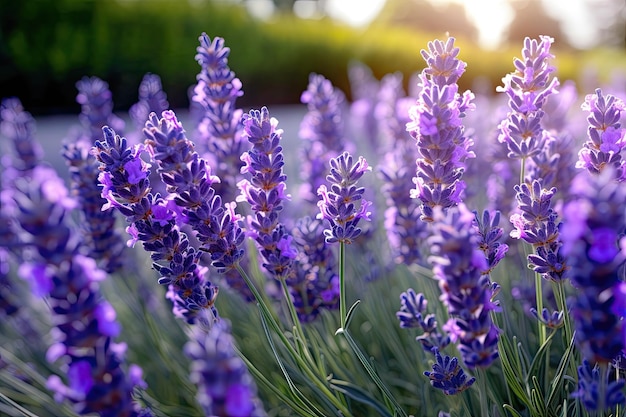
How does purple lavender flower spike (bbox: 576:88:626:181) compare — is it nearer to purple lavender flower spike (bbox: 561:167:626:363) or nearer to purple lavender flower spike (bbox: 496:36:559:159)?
purple lavender flower spike (bbox: 496:36:559:159)

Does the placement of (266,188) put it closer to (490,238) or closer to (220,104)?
(220,104)

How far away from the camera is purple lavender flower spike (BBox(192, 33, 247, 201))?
5.11ft

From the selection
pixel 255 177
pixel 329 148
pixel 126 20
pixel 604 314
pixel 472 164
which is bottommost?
pixel 604 314

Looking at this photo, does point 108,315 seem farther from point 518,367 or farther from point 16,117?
point 16,117

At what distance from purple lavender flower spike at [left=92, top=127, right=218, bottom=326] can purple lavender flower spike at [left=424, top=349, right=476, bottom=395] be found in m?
0.49

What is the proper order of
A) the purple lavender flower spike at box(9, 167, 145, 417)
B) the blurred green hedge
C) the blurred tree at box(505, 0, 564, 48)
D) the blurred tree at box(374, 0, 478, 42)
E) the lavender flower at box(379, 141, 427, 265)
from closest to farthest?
the purple lavender flower spike at box(9, 167, 145, 417) < the lavender flower at box(379, 141, 427, 265) < the blurred green hedge < the blurred tree at box(374, 0, 478, 42) < the blurred tree at box(505, 0, 564, 48)

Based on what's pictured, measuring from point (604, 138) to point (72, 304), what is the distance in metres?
1.14

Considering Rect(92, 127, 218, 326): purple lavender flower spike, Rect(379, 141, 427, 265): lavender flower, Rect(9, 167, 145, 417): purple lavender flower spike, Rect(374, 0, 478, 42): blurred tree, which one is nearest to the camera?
Rect(9, 167, 145, 417): purple lavender flower spike

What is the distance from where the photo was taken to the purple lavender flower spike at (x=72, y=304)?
82 centimetres

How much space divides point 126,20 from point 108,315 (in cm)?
840

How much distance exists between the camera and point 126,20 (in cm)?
A: 840

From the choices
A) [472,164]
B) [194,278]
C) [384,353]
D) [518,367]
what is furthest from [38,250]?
[472,164]

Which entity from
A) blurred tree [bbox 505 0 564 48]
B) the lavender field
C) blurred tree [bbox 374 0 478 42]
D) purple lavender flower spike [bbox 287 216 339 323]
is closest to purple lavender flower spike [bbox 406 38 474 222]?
the lavender field

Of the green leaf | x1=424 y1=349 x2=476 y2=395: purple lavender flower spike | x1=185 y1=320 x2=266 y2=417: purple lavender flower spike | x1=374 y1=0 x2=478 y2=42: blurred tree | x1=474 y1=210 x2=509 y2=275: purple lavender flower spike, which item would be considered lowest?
x1=185 y1=320 x2=266 y2=417: purple lavender flower spike
